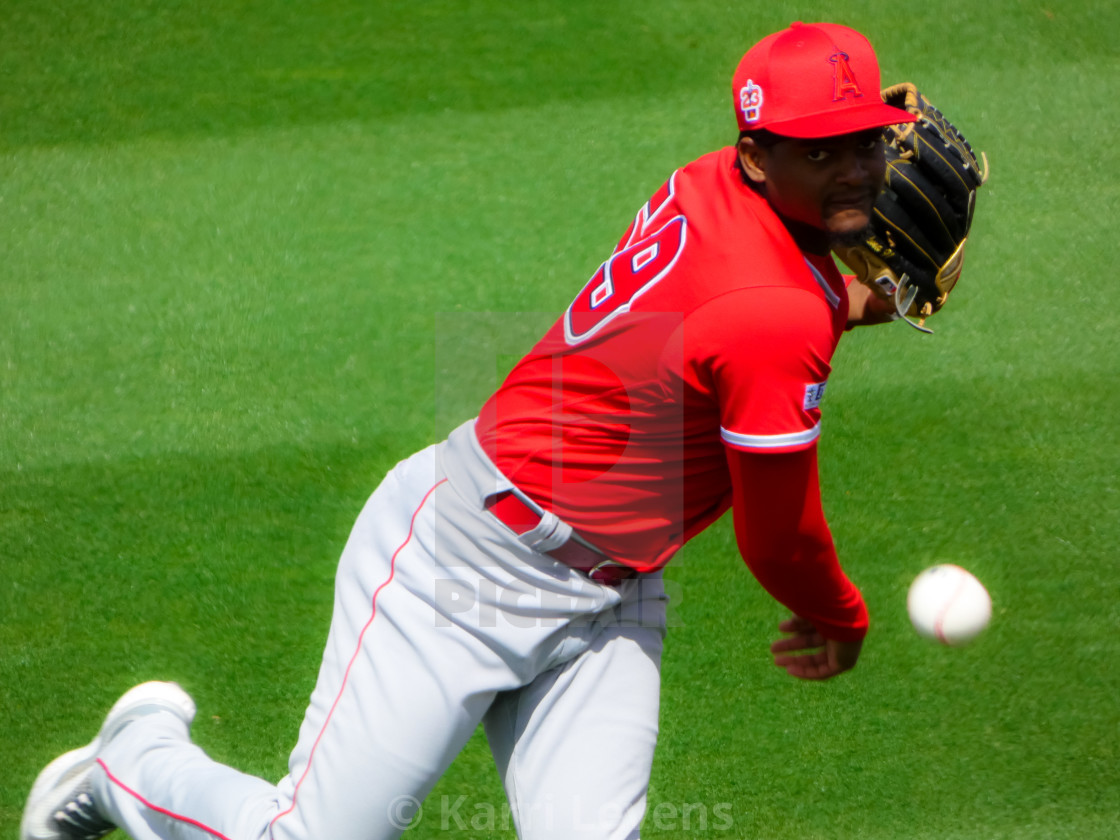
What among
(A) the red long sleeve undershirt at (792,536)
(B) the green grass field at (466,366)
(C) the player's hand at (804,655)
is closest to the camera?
(A) the red long sleeve undershirt at (792,536)

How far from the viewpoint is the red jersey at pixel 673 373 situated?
2.22m

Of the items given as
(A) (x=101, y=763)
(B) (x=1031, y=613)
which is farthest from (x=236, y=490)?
(B) (x=1031, y=613)

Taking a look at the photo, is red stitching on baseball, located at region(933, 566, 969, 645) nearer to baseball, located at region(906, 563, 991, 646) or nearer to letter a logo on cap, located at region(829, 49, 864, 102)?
baseball, located at region(906, 563, 991, 646)

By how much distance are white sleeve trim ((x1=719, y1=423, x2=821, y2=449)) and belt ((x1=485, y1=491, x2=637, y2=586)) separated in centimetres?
50

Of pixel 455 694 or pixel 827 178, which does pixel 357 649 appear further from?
pixel 827 178

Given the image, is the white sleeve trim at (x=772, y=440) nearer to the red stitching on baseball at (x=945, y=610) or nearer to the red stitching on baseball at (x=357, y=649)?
the red stitching on baseball at (x=357, y=649)

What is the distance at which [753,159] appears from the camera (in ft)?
7.90

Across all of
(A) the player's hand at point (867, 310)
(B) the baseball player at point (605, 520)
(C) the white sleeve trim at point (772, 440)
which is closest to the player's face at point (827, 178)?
(B) the baseball player at point (605, 520)

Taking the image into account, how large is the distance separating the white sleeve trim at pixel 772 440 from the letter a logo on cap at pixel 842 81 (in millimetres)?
663

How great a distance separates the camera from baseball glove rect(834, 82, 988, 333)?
8.52 ft

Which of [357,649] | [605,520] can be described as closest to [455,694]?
[357,649]

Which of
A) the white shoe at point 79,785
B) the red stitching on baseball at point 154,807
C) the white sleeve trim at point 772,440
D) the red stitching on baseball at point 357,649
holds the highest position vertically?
the white sleeve trim at point 772,440

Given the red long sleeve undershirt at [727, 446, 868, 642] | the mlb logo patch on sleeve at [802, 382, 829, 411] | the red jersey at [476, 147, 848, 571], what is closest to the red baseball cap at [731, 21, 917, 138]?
the red jersey at [476, 147, 848, 571]

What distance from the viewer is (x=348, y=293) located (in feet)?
17.5
